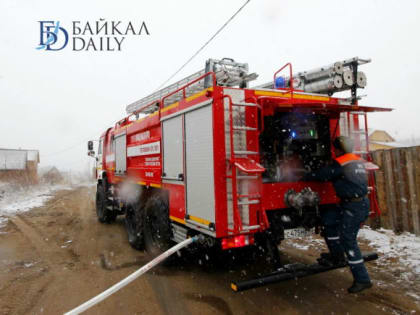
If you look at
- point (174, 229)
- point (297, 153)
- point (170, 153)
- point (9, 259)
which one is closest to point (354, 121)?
point (297, 153)

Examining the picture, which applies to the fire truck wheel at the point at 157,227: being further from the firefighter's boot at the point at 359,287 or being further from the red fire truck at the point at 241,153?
the firefighter's boot at the point at 359,287

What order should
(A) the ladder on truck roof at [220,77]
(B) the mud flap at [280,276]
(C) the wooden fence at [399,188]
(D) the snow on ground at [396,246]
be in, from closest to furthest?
(B) the mud flap at [280,276] → (A) the ladder on truck roof at [220,77] → (D) the snow on ground at [396,246] → (C) the wooden fence at [399,188]

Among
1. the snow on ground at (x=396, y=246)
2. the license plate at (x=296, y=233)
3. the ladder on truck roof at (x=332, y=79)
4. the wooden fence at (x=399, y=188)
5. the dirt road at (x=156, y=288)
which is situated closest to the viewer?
the dirt road at (x=156, y=288)

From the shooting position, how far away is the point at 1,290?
4.53 m

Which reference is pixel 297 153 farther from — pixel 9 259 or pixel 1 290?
pixel 9 259

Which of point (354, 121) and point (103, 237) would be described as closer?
point (354, 121)

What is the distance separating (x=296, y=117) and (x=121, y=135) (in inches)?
199

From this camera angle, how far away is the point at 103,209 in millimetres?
9656

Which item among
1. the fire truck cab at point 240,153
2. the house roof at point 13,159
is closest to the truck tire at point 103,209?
the fire truck cab at point 240,153

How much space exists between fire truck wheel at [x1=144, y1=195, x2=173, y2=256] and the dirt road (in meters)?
0.36

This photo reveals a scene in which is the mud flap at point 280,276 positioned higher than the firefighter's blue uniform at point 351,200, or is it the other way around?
the firefighter's blue uniform at point 351,200

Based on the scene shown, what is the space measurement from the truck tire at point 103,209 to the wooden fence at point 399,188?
299 inches

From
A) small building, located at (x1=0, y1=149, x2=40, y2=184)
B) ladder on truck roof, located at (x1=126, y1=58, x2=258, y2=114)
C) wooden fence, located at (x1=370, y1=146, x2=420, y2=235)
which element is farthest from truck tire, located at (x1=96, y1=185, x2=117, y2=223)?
small building, located at (x1=0, y1=149, x2=40, y2=184)

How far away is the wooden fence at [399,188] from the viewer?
6.19 m
